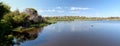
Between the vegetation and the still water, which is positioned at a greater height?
the vegetation

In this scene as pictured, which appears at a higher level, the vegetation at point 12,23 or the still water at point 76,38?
the vegetation at point 12,23

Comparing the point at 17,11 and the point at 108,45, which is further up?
the point at 17,11

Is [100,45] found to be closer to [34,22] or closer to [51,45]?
[51,45]

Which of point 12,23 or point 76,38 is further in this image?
point 12,23

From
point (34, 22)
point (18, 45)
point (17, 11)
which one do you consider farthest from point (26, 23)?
point (18, 45)

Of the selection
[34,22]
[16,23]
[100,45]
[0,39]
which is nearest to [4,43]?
[0,39]

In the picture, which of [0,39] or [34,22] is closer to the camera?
Result: [0,39]

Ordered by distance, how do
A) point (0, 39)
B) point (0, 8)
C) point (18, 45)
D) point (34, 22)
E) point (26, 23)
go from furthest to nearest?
point (34, 22) → point (26, 23) → point (0, 8) → point (18, 45) → point (0, 39)

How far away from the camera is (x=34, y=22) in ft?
206

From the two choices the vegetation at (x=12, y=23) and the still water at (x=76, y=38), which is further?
the still water at (x=76, y=38)

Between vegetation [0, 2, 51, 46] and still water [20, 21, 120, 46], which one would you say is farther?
still water [20, 21, 120, 46]

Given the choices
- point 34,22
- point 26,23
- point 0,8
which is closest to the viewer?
point 0,8

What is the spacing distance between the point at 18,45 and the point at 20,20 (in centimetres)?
2221

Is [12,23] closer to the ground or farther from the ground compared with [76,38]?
farther from the ground
